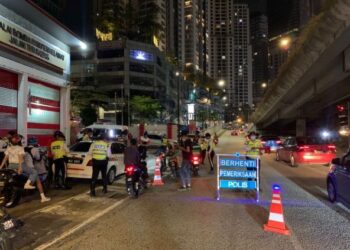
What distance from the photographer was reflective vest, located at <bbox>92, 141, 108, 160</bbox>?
1112cm

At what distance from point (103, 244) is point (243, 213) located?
11.7ft

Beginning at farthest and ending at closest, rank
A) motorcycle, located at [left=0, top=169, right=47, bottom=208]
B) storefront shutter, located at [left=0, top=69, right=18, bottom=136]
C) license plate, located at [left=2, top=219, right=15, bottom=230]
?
storefront shutter, located at [left=0, top=69, right=18, bottom=136] < motorcycle, located at [left=0, top=169, right=47, bottom=208] < license plate, located at [left=2, top=219, right=15, bottom=230]

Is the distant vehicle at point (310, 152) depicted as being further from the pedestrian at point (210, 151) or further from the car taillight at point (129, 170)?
the car taillight at point (129, 170)

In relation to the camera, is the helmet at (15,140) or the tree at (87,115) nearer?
the helmet at (15,140)

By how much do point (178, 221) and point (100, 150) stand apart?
13.2 ft

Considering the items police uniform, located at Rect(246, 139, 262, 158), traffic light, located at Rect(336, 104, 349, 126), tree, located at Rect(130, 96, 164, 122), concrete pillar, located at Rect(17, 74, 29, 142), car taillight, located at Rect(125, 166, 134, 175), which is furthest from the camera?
tree, located at Rect(130, 96, 164, 122)

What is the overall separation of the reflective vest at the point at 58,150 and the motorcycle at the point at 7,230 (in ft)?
22.9

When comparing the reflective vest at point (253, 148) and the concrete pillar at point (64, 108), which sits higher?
the concrete pillar at point (64, 108)

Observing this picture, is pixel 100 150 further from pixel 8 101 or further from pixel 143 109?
pixel 143 109

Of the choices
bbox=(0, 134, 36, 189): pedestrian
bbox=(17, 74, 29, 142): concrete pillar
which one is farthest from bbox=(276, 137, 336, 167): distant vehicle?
bbox=(0, 134, 36, 189): pedestrian

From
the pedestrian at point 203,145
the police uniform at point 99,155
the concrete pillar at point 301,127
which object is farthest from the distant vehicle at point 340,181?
the concrete pillar at point 301,127

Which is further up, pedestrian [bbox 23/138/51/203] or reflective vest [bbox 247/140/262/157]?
reflective vest [bbox 247/140/262/157]

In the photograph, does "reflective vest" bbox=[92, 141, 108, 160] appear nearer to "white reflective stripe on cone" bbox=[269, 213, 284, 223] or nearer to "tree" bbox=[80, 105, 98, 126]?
"white reflective stripe on cone" bbox=[269, 213, 284, 223]

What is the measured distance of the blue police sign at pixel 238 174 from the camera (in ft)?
34.4
